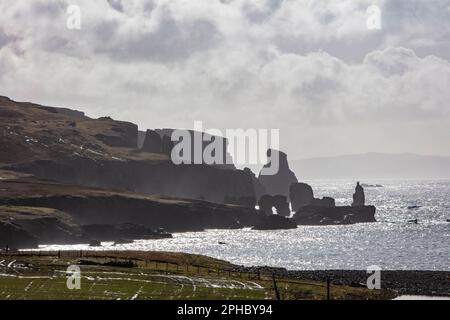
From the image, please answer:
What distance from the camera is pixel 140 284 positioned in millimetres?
80250

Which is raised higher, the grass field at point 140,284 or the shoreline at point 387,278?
the grass field at point 140,284

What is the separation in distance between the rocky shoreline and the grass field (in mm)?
10226

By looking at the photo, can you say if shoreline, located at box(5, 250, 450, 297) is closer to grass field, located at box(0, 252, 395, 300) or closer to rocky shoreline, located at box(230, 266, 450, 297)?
rocky shoreline, located at box(230, 266, 450, 297)

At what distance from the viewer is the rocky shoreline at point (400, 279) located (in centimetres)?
10196

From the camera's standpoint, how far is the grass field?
71000 millimetres

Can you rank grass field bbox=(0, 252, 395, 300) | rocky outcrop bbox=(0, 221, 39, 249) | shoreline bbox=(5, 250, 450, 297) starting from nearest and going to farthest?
grass field bbox=(0, 252, 395, 300) → shoreline bbox=(5, 250, 450, 297) → rocky outcrop bbox=(0, 221, 39, 249)

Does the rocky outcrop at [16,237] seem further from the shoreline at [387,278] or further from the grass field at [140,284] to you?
the grass field at [140,284]

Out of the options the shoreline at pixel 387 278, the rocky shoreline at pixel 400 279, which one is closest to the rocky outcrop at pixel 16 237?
the shoreline at pixel 387 278

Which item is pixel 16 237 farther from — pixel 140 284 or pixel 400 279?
pixel 140 284

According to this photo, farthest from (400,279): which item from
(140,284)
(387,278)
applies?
(140,284)

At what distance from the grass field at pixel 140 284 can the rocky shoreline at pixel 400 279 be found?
10226 mm

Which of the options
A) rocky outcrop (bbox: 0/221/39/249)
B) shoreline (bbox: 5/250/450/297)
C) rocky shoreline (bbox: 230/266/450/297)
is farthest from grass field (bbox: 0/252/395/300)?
rocky outcrop (bbox: 0/221/39/249)
